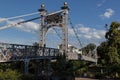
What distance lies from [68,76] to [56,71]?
5.28 ft

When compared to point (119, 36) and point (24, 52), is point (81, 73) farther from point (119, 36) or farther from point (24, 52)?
point (24, 52)

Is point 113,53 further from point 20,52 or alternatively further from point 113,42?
point 20,52

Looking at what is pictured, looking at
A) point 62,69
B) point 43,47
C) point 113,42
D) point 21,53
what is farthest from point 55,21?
point 21,53

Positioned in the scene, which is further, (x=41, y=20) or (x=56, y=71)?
(x=41, y=20)

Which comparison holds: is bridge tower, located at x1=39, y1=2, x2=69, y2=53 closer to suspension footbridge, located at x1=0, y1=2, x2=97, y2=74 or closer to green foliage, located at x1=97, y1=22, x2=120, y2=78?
suspension footbridge, located at x1=0, y1=2, x2=97, y2=74

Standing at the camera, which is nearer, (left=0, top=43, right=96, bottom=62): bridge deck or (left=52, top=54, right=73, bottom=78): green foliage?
(left=0, top=43, right=96, bottom=62): bridge deck

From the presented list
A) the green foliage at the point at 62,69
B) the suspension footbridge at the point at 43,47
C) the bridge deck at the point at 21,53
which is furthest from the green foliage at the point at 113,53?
the green foliage at the point at 62,69

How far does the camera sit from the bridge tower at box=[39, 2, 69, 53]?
5171 centimetres

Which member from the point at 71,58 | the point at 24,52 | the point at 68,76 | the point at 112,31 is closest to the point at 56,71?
the point at 68,76

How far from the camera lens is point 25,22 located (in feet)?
162

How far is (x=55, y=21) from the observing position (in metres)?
55.4

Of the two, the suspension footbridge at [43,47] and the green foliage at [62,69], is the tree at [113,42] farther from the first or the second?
the green foliage at [62,69]

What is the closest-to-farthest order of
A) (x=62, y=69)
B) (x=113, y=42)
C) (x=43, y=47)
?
(x=62, y=69) → (x=43, y=47) → (x=113, y=42)

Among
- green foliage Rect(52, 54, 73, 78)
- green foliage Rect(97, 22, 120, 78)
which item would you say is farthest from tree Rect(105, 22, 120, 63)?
green foliage Rect(52, 54, 73, 78)
